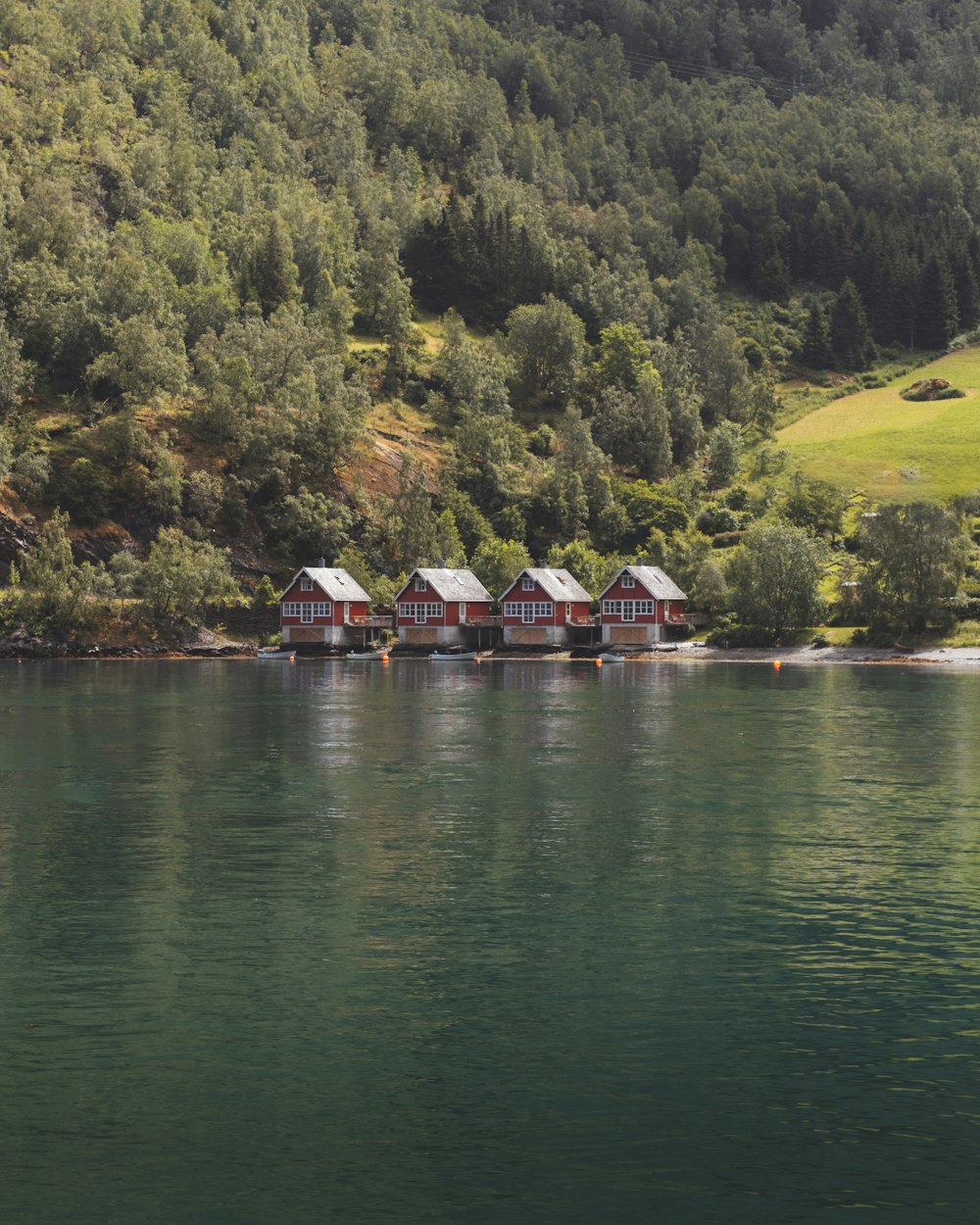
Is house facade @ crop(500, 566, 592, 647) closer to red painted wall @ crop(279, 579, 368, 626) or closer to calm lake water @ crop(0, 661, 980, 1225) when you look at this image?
red painted wall @ crop(279, 579, 368, 626)

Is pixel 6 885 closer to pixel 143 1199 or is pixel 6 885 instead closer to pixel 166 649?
pixel 143 1199

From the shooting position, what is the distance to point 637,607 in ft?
542

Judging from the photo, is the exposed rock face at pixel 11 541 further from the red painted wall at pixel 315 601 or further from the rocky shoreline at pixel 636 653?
the red painted wall at pixel 315 601

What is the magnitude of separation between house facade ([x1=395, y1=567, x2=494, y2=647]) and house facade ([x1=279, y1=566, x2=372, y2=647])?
21.5ft

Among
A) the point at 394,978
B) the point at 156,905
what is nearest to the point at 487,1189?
the point at 394,978

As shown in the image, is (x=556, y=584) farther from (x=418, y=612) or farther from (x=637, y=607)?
(x=418, y=612)

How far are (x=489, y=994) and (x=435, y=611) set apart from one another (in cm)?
13891

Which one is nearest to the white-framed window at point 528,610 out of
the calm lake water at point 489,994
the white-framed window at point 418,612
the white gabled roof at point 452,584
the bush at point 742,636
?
the white gabled roof at point 452,584

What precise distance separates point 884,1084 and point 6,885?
23287 millimetres

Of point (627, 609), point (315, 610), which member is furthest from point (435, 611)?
point (627, 609)

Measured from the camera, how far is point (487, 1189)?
19828 millimetres

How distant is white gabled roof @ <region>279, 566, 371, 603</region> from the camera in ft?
542

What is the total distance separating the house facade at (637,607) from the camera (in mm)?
164500

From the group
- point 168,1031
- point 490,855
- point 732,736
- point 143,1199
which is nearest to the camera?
point 143,1199
